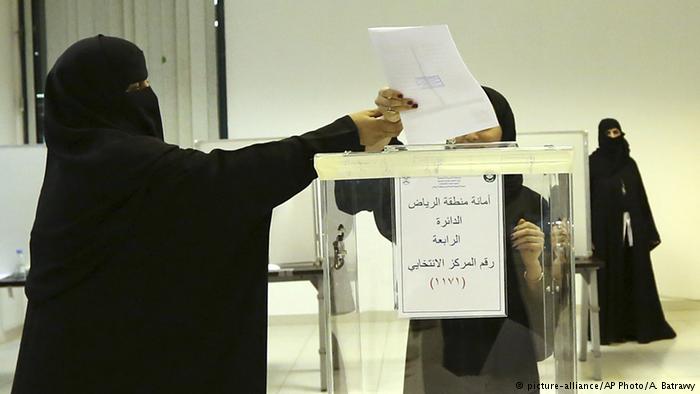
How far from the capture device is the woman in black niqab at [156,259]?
45.8 inches

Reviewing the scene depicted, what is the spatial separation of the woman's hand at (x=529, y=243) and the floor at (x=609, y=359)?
98.6 inches

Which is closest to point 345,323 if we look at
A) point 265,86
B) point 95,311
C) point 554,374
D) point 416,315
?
point 416,315

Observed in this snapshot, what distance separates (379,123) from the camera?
117 cm

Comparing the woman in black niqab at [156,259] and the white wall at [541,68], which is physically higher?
the white wall at [541,68]

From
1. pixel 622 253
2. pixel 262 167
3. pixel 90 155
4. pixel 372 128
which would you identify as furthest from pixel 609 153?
Result: pixel 90 155

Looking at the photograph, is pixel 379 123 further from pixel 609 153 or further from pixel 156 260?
pixel 609 153

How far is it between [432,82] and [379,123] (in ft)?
0.62

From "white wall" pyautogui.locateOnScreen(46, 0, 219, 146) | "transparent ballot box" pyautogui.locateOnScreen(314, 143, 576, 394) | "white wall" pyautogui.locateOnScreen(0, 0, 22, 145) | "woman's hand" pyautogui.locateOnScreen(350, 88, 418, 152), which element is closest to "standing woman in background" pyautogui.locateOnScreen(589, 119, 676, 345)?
"white wall" pyautogui.locateOnScreen(46, 0, 219, 146)

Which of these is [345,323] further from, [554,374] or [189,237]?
[189,237]

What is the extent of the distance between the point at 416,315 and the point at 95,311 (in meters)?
0.59

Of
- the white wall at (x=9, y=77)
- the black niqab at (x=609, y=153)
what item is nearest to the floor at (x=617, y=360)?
the black niqab at (x=609, y=153)

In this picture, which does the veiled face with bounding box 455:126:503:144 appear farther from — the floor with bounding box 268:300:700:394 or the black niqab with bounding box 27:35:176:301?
the floor with bounding box 268:300:700:394

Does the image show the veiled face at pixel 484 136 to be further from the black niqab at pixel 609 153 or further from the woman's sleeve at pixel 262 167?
the black niqab at pixel 609 153

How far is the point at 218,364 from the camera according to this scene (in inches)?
47.4
